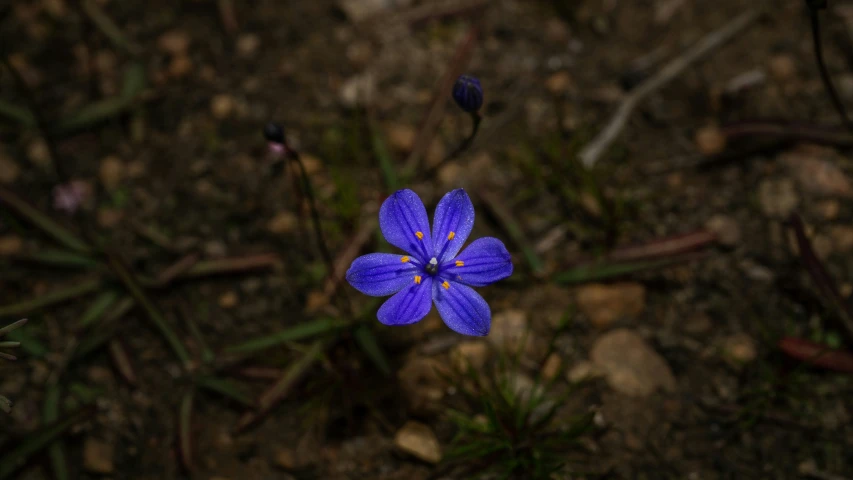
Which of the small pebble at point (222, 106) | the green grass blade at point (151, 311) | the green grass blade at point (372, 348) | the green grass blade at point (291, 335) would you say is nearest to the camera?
the green grass blade at point (372, 348)

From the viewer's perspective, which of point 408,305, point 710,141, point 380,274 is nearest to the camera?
point 408,305

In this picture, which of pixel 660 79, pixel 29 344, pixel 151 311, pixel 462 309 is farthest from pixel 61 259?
pixel 660 79

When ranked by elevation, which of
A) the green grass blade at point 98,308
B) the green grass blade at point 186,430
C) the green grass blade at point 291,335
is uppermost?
the green grass blade at point 98,308

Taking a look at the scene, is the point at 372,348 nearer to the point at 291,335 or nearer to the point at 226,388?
the point at 291,335

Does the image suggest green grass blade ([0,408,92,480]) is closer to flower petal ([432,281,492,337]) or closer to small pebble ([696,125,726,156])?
flower petal ([432,281,492,337])

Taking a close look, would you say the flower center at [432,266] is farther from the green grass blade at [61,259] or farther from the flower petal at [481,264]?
the green grass blade at [61,259]

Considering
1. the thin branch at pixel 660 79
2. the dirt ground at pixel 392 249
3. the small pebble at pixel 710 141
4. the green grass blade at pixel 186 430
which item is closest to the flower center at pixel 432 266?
the dirt ground at pixel 392 249
